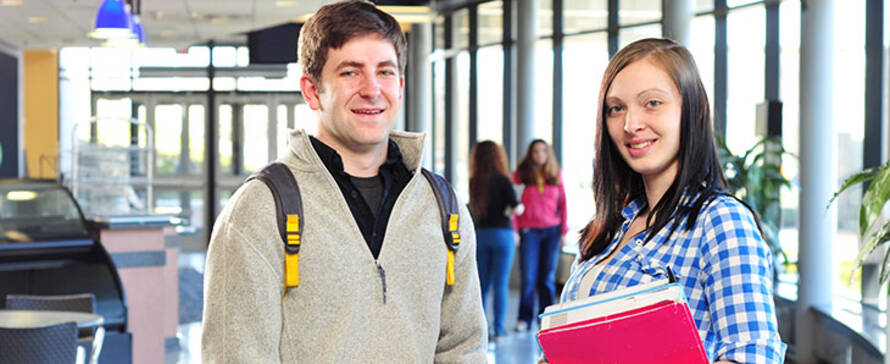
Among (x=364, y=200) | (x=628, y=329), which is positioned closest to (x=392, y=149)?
(x=364, y=200)

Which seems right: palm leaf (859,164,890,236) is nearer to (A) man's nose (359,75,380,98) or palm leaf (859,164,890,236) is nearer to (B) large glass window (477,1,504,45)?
(A) man's nose (359,75,380,98)

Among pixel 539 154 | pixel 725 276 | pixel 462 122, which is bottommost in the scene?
pixel 725 276

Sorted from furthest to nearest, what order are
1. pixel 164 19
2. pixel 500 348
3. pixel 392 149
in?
pixel 164 19, pixel 500 348, pixel 392 149

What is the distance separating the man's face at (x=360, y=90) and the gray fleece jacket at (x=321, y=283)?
74mm

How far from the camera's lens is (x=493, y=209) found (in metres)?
7.56

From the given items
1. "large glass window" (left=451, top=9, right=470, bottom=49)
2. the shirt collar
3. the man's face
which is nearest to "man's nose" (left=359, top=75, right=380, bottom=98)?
the man's face

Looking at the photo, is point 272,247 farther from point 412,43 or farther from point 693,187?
point 412,43

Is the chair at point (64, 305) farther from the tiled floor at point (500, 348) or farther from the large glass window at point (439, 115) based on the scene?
the large glass window at point (439, 115)

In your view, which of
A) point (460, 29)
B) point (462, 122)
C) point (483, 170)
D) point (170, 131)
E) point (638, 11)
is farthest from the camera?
point (170, 131)

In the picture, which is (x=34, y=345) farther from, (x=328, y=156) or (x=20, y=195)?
(x=328, y=156)

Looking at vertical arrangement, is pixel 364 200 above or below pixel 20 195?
above

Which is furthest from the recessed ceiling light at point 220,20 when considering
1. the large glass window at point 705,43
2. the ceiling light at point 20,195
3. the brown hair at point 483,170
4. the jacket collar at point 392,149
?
the jacket collar at point 392,149

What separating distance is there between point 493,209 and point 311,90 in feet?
18.8

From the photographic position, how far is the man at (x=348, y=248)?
1.70 m
